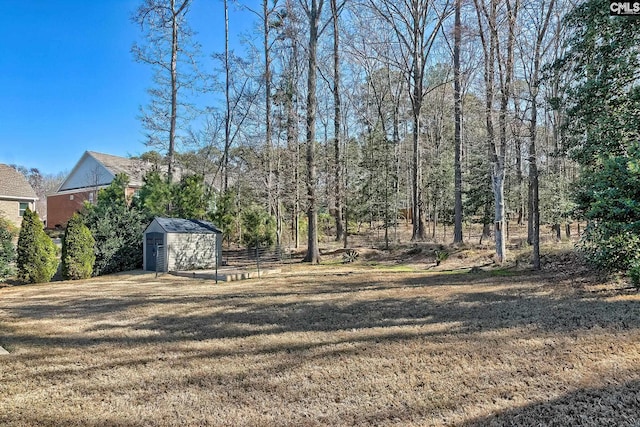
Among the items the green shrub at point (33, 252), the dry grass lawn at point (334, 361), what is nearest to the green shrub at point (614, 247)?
the dry grass lawn at point (334, 361)

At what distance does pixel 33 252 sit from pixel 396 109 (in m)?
18.3

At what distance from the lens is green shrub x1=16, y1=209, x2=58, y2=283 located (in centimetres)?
1047

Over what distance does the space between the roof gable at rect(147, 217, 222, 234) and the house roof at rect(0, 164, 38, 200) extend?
1270 cm

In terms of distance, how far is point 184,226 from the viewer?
1352 cm

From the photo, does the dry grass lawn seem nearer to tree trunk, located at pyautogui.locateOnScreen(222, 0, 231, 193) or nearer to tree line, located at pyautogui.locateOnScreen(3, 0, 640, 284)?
tree line, located at pyautogui.locateOnScreen(3, 0, 640, 284)

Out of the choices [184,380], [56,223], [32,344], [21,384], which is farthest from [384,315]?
[56,223]

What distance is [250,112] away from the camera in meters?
21.1

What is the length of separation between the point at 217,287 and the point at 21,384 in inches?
223

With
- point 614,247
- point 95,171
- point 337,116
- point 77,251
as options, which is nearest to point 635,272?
point 614,247

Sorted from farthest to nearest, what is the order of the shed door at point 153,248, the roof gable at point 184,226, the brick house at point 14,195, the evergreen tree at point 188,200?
the brick house at point 14,195, the evergreen tree at point 188,200, the roof gable at point 184,226, the shed door at point 153,248

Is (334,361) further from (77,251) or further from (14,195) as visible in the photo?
(14,195)

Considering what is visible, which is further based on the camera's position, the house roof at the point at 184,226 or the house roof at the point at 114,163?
the house roof at the point at 114,163

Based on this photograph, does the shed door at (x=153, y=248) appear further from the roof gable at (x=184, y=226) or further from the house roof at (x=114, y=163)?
the house roof at (x=114, y=163)

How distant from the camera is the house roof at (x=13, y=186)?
19656 mm
